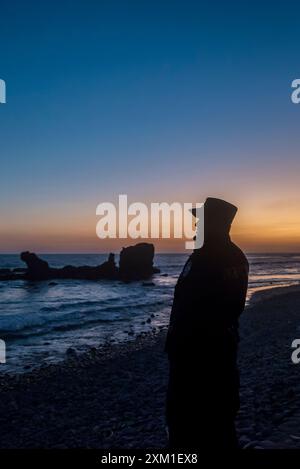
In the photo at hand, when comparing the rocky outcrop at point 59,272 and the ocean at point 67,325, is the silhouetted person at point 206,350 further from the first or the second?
the rocky outcrop at point 59,272

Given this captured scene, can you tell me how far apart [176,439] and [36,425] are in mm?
6109

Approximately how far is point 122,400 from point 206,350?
7.14 m

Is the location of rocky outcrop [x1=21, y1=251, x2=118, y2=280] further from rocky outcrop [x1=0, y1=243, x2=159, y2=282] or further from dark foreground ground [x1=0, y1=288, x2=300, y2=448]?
dark foreground ground [x1=0, y1=288, x2=300, y2=448]

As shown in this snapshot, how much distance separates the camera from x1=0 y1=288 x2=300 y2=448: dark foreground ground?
7977mm

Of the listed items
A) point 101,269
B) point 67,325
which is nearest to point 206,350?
point 67,325

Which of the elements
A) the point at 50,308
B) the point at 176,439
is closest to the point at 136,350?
the point at 176,439

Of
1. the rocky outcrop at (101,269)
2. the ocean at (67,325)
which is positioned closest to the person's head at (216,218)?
the ocean at (67,325)

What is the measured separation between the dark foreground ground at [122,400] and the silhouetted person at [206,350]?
80.1 inches

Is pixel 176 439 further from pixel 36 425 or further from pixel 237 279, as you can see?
pixel 36 425

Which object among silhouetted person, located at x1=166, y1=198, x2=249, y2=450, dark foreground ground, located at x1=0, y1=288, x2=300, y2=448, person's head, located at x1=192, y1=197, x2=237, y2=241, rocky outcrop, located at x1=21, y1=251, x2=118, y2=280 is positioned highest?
person's head, located at x1=192, y1=197, x2=237, y2=241

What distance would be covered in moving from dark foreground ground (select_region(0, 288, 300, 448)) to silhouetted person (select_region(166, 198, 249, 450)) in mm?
2034

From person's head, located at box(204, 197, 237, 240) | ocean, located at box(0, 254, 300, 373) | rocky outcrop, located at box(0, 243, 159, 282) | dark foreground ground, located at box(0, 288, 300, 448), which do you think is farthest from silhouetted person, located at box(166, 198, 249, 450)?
rocky outcrop, located at box(0, 243, 159, 282)

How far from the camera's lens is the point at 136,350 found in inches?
714

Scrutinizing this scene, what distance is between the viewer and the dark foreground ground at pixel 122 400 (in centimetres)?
798
